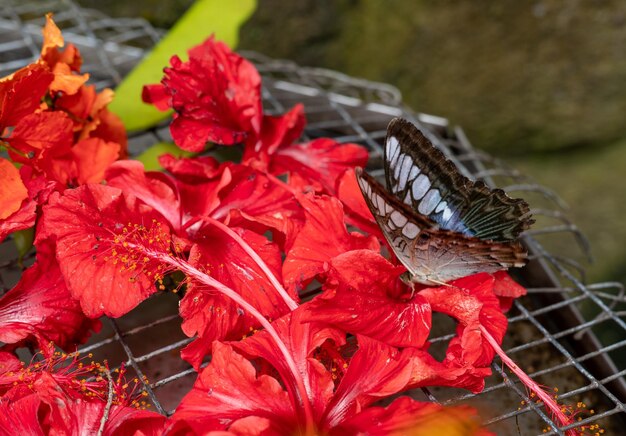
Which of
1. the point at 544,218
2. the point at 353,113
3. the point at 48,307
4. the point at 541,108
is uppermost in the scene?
the point at 48,307

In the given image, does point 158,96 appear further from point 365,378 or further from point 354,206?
point 365,378

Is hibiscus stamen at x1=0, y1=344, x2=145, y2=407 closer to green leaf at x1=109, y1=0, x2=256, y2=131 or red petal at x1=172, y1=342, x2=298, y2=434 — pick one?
red petal at x1=172, y1=342, x2=298, y2=434

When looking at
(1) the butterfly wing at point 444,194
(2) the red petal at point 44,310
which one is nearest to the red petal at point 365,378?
(1) the butterfly wing at point 444,194

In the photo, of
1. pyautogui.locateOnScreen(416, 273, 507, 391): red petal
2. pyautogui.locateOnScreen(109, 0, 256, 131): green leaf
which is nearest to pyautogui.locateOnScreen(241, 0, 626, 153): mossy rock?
pyautogui.locateOnScreen(109, 0, 256, 131): green leaf

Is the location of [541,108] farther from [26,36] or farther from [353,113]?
[26,36]

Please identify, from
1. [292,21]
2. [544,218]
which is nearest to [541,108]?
[544,218]

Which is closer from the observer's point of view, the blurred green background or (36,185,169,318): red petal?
(36,185,169,318): red petal
